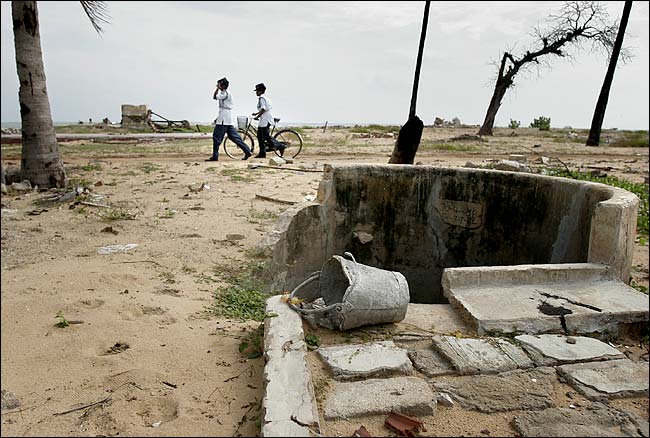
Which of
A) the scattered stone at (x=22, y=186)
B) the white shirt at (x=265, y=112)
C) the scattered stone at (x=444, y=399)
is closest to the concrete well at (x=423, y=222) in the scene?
the scattered stone at (x=444, y=399)

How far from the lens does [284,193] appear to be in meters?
7.37

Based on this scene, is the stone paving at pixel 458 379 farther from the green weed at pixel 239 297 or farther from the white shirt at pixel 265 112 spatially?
the white shirt at pixel 265 112

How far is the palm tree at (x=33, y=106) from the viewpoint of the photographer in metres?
6.61

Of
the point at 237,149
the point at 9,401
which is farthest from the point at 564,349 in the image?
the point at 237,149

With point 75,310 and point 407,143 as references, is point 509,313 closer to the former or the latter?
point 75,310

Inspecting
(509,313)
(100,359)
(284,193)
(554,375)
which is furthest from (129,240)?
(554,375)

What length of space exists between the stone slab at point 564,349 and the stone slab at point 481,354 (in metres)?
0.08

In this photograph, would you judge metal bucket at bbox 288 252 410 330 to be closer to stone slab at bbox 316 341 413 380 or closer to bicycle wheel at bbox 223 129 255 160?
stone slab at bbox 316 341 413 380

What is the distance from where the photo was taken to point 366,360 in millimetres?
2645

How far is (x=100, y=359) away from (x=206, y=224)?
9.90 ft

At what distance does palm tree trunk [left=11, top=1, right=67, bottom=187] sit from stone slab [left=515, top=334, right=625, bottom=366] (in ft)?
22.4

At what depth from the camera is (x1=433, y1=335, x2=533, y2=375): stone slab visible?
263cm

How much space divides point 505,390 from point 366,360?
713 mm

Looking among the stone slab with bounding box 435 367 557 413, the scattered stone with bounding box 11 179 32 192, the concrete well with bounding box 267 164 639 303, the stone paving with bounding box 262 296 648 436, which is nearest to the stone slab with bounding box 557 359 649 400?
the stone paving with bounding box 262 296 648 436
